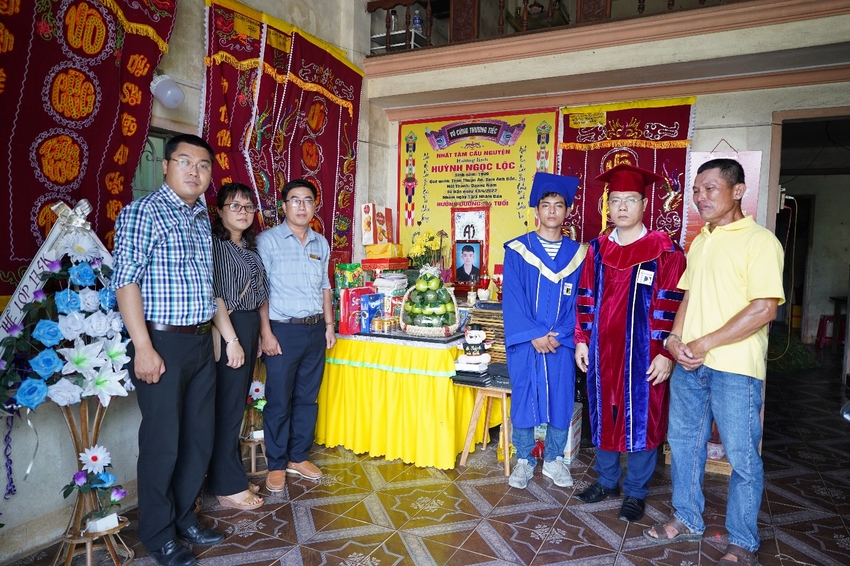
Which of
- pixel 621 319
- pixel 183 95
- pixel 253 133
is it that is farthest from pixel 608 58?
pixel 183 95

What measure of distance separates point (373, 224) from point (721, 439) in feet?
11.2

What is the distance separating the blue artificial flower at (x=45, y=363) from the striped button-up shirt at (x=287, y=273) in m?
1.19

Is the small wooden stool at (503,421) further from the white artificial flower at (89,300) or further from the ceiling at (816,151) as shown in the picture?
the ceiling at (816,151)

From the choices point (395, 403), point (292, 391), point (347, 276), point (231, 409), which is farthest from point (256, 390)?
point (347, 276)

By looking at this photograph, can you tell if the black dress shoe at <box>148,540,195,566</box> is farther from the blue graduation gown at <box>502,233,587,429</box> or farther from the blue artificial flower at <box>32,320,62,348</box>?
the blue graduation gown at <box>502,233,587,429</box>

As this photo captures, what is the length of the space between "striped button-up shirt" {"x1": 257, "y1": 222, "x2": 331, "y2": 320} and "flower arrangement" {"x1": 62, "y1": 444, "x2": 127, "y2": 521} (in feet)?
3.76

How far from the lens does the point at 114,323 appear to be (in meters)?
2.34

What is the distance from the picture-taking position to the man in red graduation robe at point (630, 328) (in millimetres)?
2768

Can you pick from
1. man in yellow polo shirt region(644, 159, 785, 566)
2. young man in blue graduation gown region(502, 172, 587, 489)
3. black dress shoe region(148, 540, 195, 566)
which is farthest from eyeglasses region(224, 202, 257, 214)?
man in yellow polo shirt region(644, 159, 785, 566)

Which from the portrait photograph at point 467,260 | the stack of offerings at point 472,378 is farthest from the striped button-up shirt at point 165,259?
the portrait photograph at point 467,260

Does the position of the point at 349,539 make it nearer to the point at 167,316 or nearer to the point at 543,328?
the point at 167,316

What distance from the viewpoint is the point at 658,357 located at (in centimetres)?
275

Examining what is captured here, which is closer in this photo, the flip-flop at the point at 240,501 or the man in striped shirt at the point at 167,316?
the man in striped shirt at the point at 167,316

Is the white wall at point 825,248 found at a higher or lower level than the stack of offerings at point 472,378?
higher
